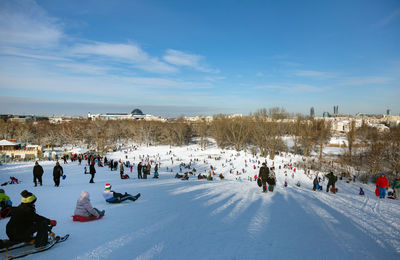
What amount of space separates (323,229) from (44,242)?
595cm

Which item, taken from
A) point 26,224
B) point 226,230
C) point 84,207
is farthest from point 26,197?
point 226,230

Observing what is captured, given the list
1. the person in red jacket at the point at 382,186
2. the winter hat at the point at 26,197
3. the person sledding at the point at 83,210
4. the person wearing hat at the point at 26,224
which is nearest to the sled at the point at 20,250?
the person wearing hat at the point at 26,224

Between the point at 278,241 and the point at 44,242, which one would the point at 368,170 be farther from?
the point at 44,242

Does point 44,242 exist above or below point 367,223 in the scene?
above

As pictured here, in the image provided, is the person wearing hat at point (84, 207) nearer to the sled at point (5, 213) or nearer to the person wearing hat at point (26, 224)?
the person wearing hat at point (26, 224)

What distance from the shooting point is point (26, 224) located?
394 cm

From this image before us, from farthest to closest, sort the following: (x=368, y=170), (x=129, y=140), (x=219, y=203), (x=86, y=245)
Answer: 1. (x=129, y=140)
2. (x=368, y=170)
3. (x=219, y=203)
4. (x=86, y=245)

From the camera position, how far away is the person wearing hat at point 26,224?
384 centimetres

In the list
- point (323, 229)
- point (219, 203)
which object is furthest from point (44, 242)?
point (323, 229)

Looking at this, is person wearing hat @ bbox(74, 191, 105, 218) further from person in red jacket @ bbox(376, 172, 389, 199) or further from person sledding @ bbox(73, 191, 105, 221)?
person in red jacket @ bbox(376, 172, 389, 199)

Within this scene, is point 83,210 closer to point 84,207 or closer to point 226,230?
point 84,207

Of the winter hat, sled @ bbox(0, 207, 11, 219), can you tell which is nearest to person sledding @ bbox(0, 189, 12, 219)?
sled @ bbox(0, 207, 11, 219)

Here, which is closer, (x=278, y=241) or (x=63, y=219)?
(x=278, y=241)

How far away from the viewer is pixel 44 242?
4.07m
